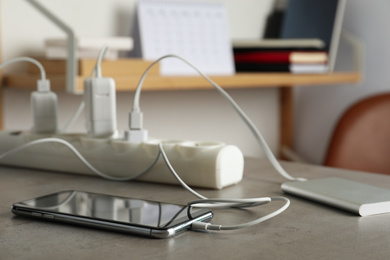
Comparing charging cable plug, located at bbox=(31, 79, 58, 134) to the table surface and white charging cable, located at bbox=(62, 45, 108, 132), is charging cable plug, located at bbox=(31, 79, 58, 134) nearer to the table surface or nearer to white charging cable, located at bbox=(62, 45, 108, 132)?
white charging cable, located at bbox=(62, 45, 108, 132)

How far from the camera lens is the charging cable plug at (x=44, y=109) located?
918 mm

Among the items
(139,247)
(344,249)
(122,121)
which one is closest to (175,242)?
(139,247)

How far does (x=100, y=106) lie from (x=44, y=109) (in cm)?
12

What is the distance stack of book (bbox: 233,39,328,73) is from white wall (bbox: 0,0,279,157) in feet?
0.61

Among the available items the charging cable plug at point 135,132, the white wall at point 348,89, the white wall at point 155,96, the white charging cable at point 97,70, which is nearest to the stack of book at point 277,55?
the white wall at point 155,96

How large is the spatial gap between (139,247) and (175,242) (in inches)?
1.4

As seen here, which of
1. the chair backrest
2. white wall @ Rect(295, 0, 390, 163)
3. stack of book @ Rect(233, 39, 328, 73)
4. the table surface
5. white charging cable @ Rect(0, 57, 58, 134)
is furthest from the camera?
white wall @ Rect(295, 0, 390, 163)

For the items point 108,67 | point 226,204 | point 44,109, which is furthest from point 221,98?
point 226,204

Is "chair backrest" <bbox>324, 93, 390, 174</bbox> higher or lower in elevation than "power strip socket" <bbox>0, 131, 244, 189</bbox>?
lower

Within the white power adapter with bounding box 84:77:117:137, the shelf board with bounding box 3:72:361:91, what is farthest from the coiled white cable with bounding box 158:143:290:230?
the shelf board with bounding box 3:72:361:91

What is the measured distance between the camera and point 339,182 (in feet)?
2.45

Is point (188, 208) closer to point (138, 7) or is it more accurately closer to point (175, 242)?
point (175, 242)

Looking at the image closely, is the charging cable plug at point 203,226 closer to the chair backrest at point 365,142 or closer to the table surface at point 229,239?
the table surface at point 229,239

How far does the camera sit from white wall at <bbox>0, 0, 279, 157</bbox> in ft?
4.56
